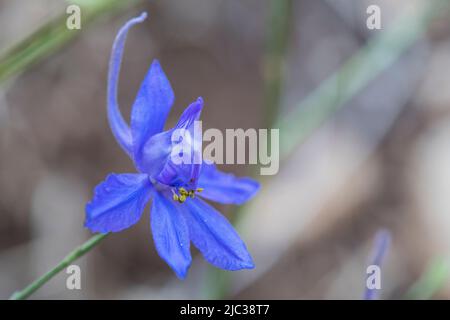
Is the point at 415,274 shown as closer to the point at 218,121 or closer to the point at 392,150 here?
the point at 392,150

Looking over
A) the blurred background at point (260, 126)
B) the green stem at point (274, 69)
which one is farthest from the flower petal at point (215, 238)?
the blurred background at point (260, 126)

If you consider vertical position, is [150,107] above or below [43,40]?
below

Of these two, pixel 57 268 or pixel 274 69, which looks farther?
pixel 274 69

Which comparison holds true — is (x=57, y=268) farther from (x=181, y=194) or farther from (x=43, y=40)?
(x=43, y=40)

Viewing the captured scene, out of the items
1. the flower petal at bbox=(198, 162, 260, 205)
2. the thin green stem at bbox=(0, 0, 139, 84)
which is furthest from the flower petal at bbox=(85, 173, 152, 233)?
the thin green stem at bbox=(0, 0, 139, 84)

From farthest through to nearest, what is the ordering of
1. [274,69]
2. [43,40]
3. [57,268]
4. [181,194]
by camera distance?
[274,69], [43,40], [181,194], [57,268]

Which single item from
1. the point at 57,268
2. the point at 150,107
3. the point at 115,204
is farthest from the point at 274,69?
the point at 57,268

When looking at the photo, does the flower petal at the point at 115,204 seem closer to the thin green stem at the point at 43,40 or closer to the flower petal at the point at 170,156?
the flower petal at the point at 170,156
